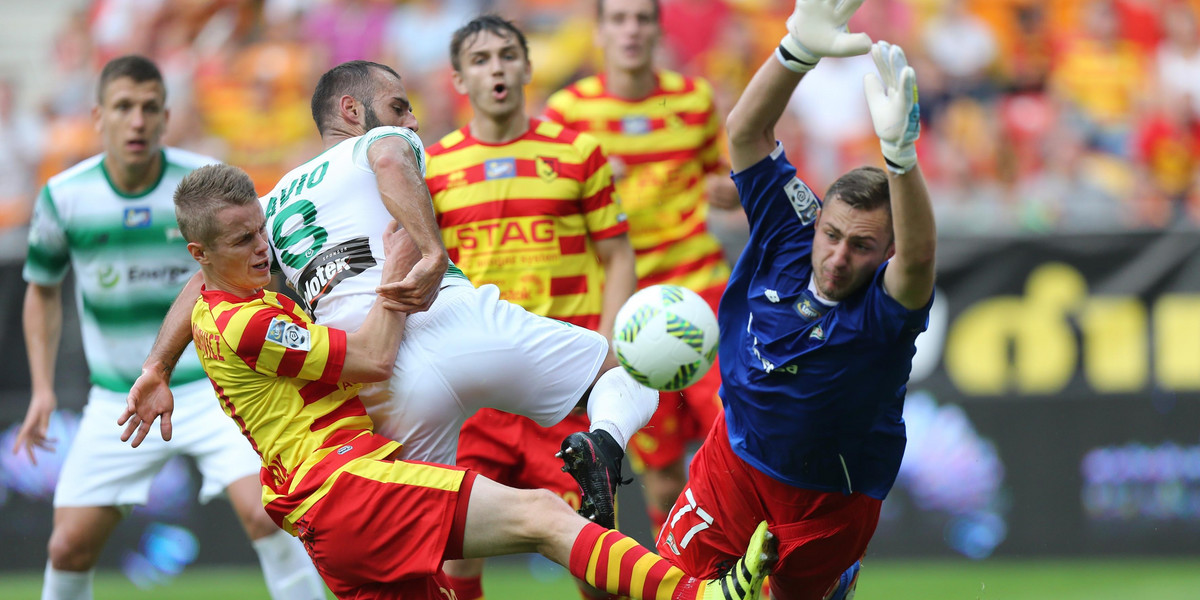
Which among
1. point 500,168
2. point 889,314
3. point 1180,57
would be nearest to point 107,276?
point 500,168

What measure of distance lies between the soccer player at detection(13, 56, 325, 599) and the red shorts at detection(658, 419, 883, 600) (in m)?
2.42

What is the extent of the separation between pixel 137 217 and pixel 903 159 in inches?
166

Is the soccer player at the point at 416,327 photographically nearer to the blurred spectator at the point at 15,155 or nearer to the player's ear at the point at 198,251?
the player's ear at the point at 198,251

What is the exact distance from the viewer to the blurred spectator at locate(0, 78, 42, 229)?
37.3 ft

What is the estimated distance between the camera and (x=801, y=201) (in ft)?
14.9

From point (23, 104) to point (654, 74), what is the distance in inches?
373

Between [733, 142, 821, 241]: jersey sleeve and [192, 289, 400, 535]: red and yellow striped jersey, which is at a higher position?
[733, 142, 821, 241]: jersey sleeve

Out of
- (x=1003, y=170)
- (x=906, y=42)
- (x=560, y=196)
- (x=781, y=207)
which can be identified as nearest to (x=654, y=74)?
(x=560, y=196)

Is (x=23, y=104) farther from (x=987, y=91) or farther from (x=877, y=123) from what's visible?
(x=877, y=123)

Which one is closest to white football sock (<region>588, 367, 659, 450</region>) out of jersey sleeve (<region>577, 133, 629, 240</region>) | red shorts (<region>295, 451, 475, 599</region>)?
red shorts (<region>295, 451, 475, 599</region>)

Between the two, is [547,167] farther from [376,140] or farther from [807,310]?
[807,310]

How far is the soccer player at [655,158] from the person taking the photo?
680 centimetres

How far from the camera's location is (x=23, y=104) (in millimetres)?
13656

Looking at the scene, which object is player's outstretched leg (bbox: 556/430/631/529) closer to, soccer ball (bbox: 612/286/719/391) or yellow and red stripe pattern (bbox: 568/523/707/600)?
yellow and red stripe pattern (bbox: 568/523/707/600)
